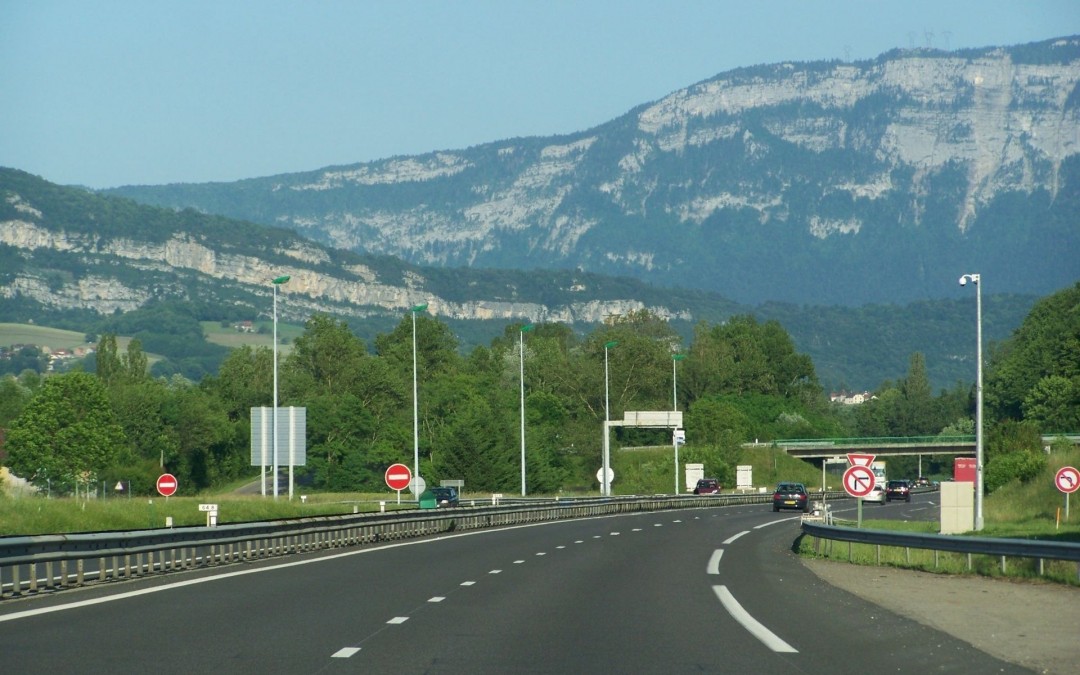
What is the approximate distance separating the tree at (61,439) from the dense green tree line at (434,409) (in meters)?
0.11

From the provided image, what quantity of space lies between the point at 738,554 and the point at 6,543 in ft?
58.4

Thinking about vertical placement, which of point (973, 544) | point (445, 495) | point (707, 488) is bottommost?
point (707, 488)

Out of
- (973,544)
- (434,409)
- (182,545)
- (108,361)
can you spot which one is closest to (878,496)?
(434,409)

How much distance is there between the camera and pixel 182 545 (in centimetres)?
2678

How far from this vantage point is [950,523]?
45.1 metres

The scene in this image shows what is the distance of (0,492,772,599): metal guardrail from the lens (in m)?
21.1

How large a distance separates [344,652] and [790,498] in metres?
59.7

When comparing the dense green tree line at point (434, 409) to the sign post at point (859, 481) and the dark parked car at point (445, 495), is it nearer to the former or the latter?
the dark parked car at point (445, 495)

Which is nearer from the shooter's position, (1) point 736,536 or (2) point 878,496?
(1) point 736,536

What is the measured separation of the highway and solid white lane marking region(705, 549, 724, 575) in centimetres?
5

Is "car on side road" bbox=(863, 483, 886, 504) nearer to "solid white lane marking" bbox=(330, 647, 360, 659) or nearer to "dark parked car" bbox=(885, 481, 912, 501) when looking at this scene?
"dark parked car" bbox=(885, 481, 912, 501)

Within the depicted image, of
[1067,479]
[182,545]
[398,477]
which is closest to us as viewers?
[182,545]

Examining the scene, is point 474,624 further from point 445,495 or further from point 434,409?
point 434,409

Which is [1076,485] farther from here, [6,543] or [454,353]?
[454,353]
